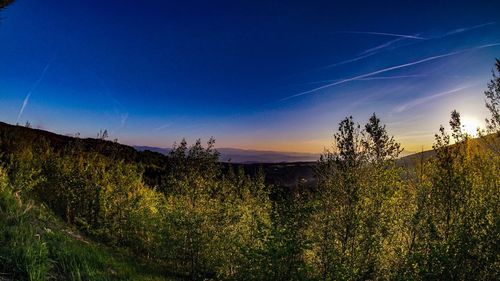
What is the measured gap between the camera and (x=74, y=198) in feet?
74.1

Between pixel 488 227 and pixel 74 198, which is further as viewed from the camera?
pixel 74 198

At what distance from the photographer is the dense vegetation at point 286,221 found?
10.9 meters

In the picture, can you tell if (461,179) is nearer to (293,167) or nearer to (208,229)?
(208,229)

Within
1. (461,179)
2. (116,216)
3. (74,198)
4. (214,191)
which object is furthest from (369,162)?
(74,198)

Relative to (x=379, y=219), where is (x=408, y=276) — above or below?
below

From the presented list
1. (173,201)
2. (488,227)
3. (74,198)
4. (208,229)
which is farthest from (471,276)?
(74,198)

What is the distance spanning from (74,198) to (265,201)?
41.1 feet

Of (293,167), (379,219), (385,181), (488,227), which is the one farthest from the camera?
(293,167)

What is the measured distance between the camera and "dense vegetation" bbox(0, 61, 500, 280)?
10914 millimetres

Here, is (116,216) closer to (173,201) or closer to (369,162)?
(173,201)

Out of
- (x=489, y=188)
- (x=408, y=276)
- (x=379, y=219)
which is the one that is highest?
(x=489, y=188)

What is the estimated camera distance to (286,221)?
12.0m

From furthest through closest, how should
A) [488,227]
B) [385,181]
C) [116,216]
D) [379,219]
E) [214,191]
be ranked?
[214,191], [116,216], [385,181], [379,219], [488,227]

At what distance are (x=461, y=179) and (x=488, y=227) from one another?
5902 mm
